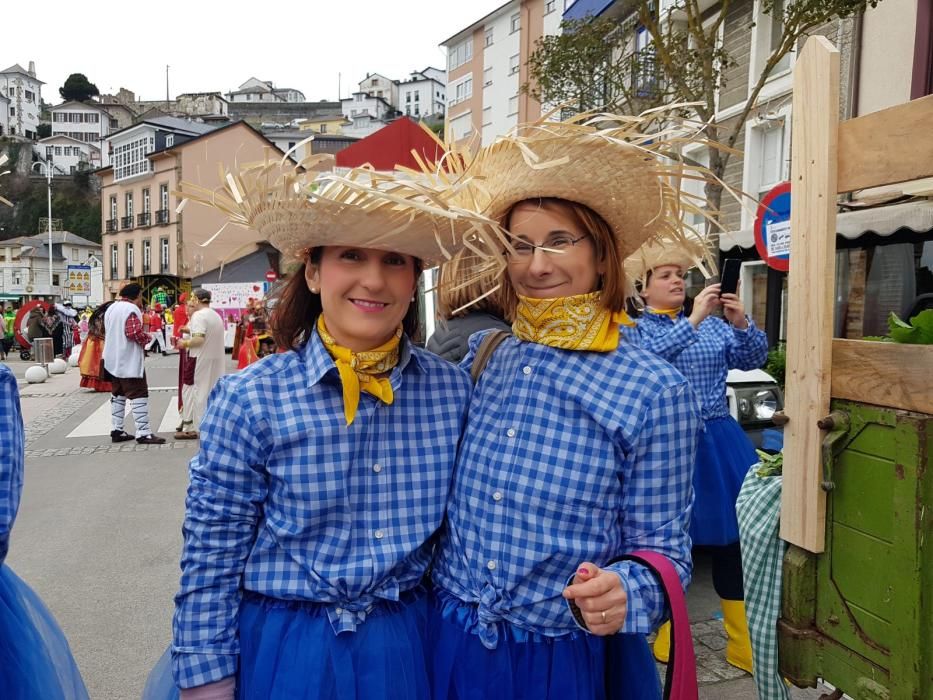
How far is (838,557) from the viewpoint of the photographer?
1807 millimetres

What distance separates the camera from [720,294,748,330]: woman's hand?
11.9 ft

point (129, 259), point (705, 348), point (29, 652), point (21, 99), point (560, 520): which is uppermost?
point (21, 99)

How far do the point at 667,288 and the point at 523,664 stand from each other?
2.50 metres

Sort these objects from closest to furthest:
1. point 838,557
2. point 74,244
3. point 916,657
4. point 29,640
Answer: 1. point 916,657
2. point 838,557
3. point 29,640
4. point 74,244

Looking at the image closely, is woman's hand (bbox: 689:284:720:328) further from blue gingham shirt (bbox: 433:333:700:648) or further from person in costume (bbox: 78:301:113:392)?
person in costume (bbox: 78:301:113:392)

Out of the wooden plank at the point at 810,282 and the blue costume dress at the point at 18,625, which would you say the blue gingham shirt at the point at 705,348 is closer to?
the wooden plank at the point at 810,282

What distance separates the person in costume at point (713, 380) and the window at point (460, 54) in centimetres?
4413

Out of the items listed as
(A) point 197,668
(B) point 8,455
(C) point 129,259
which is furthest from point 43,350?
(C) point 129,259

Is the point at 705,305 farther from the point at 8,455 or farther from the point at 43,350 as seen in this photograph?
the point at 43,350

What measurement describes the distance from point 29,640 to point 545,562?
1442mm

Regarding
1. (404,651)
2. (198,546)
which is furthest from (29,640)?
(404,651)

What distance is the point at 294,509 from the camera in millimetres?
1597

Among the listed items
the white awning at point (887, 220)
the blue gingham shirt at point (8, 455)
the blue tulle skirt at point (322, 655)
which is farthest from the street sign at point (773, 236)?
the blue gingham shirt at point (8, 455)

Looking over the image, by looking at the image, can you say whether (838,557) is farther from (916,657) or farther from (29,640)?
(29,640)
